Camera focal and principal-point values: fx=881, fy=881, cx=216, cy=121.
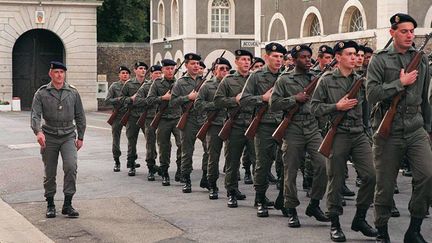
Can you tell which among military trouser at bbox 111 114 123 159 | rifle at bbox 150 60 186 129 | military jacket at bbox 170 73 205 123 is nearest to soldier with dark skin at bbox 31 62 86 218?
military jacket at bbox 170 73 205 123

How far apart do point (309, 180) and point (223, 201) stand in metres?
1.45

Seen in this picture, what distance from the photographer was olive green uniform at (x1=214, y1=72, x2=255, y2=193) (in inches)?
461

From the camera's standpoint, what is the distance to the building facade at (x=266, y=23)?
84.4ft

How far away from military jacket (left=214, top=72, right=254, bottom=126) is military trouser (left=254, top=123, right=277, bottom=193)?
0.83m

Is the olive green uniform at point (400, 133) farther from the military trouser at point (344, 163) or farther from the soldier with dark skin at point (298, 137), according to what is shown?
the soldier with dark skin at point (298, 137)

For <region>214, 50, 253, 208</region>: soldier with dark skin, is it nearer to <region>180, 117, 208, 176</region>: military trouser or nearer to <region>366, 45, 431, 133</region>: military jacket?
<region>180, 117, 208, 176</region>: military trouser

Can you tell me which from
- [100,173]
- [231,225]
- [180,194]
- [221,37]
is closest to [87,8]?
[221,37]

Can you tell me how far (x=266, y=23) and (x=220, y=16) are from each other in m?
9.55

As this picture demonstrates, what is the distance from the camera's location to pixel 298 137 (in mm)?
9992

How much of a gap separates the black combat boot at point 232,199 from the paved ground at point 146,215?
0.25 feet

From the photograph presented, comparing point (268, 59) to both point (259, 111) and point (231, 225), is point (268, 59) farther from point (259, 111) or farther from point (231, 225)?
point (231, 225)

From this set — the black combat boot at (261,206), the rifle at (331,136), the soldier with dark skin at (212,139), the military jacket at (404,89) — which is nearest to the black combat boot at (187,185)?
the soldier with dark skin at (212,139)

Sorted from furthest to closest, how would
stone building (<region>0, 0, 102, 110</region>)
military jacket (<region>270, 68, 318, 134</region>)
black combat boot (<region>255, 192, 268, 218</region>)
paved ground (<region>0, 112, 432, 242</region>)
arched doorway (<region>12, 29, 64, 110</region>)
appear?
1. arched doorway (<region>12, 29, 64, 110</region>)
2. stone building (<region>0, 0, 102, 110</region>)
3. black combat boot (<region>255, 192, 268, 218</region>)
4. military jacket (<region>270, 68, 318, 134</region>)
5. paved ground (<region>0, 112, 432, 242</region>)

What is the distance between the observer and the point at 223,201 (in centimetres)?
1215
